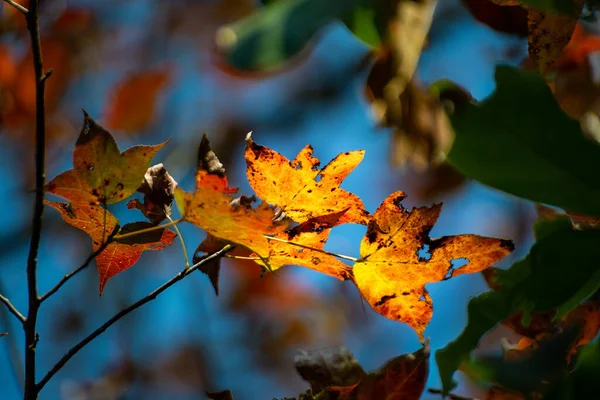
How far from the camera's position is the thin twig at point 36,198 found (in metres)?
0.36

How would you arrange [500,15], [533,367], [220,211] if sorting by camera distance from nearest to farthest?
[533,367] → [220,211] → [500,15]

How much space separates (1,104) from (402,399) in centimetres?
204

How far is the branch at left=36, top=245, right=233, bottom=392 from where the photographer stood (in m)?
0.40

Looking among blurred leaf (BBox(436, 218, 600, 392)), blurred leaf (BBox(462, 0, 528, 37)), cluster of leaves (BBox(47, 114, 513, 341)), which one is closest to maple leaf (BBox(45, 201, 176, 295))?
cluster of leaves (BBox(47, 114, 513, 341))

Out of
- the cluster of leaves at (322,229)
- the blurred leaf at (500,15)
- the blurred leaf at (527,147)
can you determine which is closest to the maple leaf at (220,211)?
the cluster of leaves at (322,229)

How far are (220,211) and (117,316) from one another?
0.37ft

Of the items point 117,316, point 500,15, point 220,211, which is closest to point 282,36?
point 220,211

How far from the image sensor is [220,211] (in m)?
0.39

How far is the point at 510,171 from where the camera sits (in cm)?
32

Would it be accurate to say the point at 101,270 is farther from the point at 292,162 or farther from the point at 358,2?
the point at 358,2

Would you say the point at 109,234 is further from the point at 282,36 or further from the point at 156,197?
the point at 282,36

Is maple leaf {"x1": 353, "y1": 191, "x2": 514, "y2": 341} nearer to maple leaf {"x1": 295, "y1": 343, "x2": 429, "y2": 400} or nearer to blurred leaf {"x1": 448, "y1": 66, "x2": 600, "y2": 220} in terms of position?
maple leaf {"x1": 295, "y1": 343, "x2": 429, "y2": 400}

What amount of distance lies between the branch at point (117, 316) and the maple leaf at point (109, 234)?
0.13 feet

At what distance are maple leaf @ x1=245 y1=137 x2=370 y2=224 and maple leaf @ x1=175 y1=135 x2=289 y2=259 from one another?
0.20 ft
